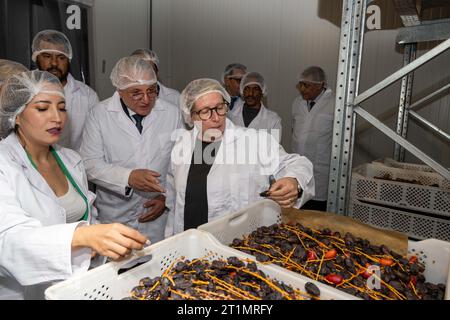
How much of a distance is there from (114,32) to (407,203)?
11.8ft

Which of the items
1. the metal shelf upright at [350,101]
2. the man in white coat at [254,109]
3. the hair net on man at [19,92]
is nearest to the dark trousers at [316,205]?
the man in white coat at [254,109]

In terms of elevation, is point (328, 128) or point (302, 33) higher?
point (302, 33)

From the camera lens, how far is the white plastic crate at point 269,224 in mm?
1125

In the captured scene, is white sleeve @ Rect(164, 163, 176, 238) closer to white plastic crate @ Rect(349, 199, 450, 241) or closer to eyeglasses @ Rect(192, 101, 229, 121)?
eyeglasses @ Rect(192, 101, 229, 121)

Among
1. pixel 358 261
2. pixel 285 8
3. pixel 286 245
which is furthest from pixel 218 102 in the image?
pixel 285 8

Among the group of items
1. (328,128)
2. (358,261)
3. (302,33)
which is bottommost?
(358,261)

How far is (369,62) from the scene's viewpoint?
135 inches

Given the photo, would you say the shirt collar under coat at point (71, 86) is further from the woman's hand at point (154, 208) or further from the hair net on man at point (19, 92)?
the hair net on man at point (19, 92)

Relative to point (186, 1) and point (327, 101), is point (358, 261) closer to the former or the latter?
point (327, 101)

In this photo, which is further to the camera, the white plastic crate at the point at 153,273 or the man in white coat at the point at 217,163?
the man in white coat at the point at 217,163

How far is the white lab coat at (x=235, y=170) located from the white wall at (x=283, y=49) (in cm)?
214

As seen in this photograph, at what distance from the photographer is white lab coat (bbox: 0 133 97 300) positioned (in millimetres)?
930

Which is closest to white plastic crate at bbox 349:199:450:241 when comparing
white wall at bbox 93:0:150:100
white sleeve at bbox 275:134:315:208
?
white sleeve at bbox 275:134:315:208

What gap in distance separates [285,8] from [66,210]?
3.44 metres
